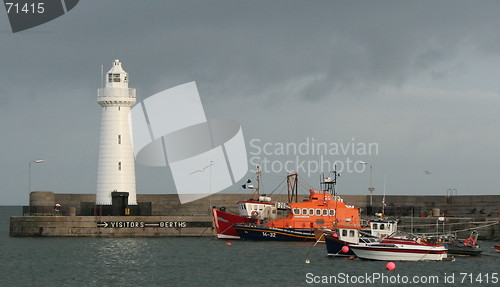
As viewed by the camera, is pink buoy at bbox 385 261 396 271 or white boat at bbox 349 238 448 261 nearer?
pink buoy at bbox 385 261 396 271

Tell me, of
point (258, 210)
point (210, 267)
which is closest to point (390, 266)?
point (210, 267)

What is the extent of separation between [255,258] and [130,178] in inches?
674

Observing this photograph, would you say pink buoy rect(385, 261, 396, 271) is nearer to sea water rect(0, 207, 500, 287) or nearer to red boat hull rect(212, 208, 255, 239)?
sea water rect(0, 207, 500, 287)

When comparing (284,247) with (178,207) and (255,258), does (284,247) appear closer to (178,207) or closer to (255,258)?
(255,258)

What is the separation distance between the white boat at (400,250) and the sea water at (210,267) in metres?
0.44

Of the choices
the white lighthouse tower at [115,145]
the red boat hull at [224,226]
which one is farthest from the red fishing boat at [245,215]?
the white lighthouse tower at [115,145]

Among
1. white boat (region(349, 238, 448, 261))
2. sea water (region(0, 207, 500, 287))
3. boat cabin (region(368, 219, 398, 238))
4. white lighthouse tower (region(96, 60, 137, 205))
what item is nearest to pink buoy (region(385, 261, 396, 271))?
sea water (region(0, 207, 500, 287))

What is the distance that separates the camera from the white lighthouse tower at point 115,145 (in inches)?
2702

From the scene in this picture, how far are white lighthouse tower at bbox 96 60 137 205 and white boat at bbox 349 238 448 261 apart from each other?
2234cm

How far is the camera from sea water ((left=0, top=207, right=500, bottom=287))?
44938 mm

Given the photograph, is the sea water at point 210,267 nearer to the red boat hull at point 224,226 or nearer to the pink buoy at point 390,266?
the pink buoy at point 390,266

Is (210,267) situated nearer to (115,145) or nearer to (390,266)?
(390,266)

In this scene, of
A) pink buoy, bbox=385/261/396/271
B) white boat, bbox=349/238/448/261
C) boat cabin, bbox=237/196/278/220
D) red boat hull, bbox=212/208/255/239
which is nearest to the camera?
pink buoy, bbox=385/261/396/271

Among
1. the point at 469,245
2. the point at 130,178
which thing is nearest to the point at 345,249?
the point at 469,245
